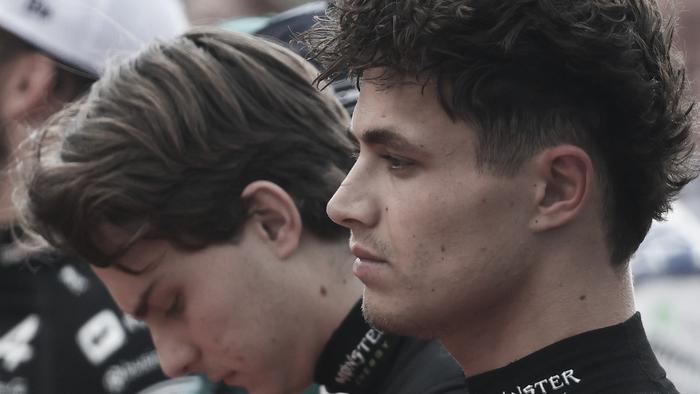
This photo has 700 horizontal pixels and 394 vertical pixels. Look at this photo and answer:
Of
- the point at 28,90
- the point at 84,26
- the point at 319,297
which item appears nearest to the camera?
the point at 319,297

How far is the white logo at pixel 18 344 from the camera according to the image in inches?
147

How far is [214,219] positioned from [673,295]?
1345 mm

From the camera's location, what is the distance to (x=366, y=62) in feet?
7.25

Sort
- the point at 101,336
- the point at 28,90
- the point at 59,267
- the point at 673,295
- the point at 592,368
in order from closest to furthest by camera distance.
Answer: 1. the point at 592,368
2. the point at 673,295
3. the point at 101,336
4. the point at 59,267
5. the point at 28,90

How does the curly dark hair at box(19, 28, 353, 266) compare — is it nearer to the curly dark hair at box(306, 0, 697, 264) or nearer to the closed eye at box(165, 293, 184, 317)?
the closed eye at box(165, 293, 184, 317)

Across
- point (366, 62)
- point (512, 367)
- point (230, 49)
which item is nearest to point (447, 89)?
point (366, 62)

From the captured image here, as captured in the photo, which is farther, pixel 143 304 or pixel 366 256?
pixel 143 304

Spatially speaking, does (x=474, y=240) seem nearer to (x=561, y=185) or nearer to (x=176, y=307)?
(x=561, y=185)

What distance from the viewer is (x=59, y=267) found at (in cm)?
383

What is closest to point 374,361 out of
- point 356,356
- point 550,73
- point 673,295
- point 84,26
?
point 356,356

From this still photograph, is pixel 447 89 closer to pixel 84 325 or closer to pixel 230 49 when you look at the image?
pixel 230 49

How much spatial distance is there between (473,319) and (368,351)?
0.68 metres

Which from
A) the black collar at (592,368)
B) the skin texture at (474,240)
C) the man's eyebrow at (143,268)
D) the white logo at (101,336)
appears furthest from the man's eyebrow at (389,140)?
the white logo at (101,336)

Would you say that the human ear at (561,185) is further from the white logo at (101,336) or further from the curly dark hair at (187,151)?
the white logo at (101,336)
